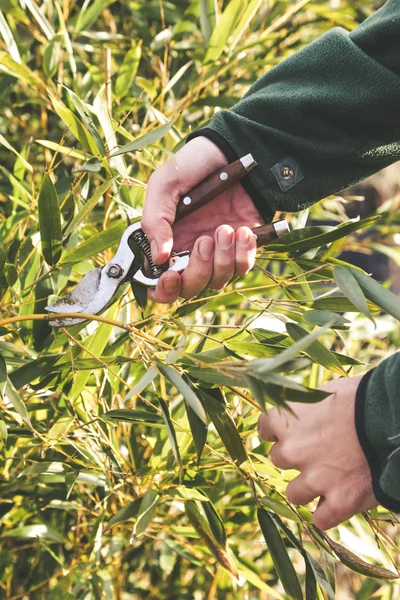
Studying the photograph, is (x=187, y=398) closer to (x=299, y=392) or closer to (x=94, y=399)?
(x=299, y=392)

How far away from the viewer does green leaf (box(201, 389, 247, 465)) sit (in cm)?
89

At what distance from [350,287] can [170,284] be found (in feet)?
0.82

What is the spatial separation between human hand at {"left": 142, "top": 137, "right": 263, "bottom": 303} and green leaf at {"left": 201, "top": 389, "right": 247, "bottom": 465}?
18cm

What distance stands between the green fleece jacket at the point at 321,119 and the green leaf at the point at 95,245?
0.20m

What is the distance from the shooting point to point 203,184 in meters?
1.06

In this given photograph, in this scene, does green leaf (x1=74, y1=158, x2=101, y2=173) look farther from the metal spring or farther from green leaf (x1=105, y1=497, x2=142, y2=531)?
green leaf (x1=105, y1=497, x2=142, y2=531)

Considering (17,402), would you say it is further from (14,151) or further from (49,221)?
(14,151)

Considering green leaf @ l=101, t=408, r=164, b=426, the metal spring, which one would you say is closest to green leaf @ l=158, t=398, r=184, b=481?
green leaf @ l=101, t=408, r=164, b=426

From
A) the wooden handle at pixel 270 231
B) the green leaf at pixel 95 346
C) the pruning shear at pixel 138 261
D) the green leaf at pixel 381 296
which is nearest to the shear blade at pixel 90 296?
the pruning shear at pixel 138 261

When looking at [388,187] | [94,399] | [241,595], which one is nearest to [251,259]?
[94,399]

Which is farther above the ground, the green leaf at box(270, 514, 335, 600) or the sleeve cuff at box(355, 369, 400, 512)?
the sleeve cuff at box(355, 369, 400, 512)

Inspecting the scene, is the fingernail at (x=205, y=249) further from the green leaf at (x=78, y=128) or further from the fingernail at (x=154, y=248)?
the green leaf at (x=78, y=128)

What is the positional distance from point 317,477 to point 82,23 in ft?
3.39

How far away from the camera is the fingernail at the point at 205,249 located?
3.20 ft
